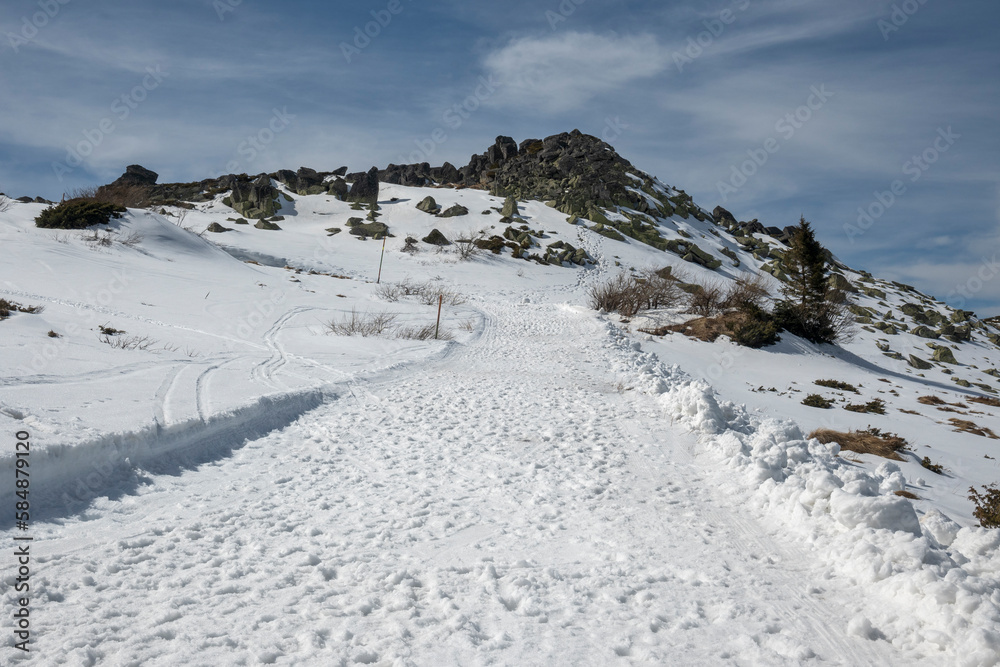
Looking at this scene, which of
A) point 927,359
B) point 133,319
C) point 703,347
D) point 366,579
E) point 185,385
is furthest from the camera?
point 927,359

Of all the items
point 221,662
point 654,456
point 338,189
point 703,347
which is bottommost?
point 221,662

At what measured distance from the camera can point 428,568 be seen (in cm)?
390

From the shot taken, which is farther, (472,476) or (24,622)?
(472,476)

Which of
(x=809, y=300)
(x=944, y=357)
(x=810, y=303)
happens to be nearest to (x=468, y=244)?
(x=809, y=300)

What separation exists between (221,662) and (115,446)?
328 centimetres

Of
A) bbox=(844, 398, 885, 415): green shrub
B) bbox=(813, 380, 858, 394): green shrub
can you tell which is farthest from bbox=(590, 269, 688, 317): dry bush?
bbox=(844, 398, 885, 415): green shrub

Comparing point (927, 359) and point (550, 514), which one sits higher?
point (927, 359)

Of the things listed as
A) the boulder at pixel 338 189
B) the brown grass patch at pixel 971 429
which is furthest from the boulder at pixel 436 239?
Result: the brown grass patch at pixel 971 429

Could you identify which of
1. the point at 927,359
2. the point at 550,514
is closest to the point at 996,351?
the point at 927,359

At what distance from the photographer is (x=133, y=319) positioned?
1216 cm

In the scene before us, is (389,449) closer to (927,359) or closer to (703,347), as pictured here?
(703,347)

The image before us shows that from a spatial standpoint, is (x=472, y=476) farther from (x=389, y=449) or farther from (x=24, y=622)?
(x=24, y=622)

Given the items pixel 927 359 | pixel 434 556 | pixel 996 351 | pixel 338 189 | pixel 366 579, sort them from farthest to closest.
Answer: pixel 338 189, pixel 996 351, pixel 927 359, pixel 434 556, pixel 366 579

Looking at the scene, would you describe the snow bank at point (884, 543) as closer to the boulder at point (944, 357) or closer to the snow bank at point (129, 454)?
the snow bank at point (129, 454)
